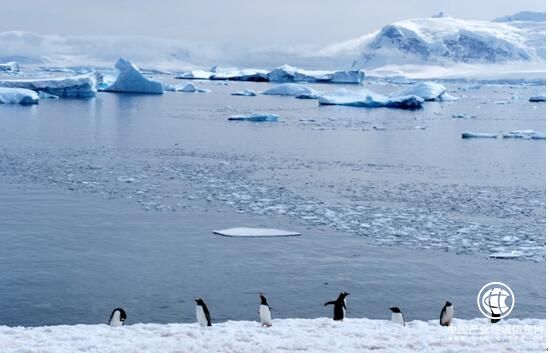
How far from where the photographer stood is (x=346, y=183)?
15.2 metres

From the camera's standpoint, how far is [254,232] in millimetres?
11023

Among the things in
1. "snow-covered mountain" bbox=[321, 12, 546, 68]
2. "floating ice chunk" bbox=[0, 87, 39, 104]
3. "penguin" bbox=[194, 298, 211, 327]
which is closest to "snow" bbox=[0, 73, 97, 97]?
"floating ice chunk" bbox=[0, 87, 39, 104]

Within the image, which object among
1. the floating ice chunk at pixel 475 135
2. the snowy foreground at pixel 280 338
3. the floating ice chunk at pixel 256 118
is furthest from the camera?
the floating ice chunk at pixel 256 118

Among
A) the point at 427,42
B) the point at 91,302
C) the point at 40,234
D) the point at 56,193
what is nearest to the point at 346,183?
the point at 56,193

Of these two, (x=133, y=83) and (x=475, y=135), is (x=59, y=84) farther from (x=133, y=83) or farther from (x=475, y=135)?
(x=475, y=135)

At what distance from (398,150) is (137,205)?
1005 cm

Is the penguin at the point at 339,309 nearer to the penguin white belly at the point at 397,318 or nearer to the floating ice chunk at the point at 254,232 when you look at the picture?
the penguin white belly at the point at 397,318

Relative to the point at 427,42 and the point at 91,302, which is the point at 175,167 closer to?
the point at 91,302

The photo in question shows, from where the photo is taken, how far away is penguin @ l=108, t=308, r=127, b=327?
24.1 feet

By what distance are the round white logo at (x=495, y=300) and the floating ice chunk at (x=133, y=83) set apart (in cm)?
3694

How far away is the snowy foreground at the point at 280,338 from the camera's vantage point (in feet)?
21.5

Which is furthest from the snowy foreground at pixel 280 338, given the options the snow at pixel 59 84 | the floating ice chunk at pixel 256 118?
the snow at pixel 59 84

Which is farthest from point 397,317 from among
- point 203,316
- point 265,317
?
point 203,316

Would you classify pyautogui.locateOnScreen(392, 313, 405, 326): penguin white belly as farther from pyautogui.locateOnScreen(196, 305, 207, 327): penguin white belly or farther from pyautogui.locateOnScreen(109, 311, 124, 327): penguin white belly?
pyautogui.locateOnScreen(109, 311, 124, 327): penguin white belly
